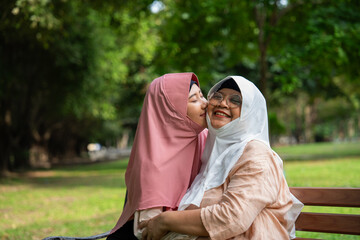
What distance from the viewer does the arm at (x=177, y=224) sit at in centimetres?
251

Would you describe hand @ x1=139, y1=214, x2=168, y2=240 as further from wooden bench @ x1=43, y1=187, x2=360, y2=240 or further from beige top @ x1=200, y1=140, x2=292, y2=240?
wooden bench @ x1=43, y1=187, x2=360, y2=240

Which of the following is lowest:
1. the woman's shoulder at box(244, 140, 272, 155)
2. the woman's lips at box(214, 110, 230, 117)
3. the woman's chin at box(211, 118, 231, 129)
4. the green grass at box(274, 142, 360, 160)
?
the green grass at box(274, 142, 360, 160)

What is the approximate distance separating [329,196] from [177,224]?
1127mm

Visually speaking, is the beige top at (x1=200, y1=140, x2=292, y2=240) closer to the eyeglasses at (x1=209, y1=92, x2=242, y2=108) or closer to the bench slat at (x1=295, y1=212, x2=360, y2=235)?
the eyeglasses at (x1=209, y1=92, x2=242, y2=108)

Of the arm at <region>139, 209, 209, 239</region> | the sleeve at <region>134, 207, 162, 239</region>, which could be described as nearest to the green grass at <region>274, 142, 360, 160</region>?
the sleeve at <region>134, 207, 162, 239</region>

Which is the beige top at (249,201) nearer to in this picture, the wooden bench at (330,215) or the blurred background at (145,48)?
the wooden bench at (330,215)

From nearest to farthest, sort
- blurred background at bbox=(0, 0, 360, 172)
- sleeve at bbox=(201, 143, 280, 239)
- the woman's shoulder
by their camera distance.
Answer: sleeve at bbox=(201, 143, 280, 239) < the woman's shoulder < blurred background at bbox=(0, 0, 360, 172)

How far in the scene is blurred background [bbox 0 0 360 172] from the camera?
10086 millimetres

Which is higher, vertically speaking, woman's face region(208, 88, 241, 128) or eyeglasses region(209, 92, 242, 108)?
eyeglasses region(209, 92, 242, 108)

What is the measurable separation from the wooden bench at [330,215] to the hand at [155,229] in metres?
0.84

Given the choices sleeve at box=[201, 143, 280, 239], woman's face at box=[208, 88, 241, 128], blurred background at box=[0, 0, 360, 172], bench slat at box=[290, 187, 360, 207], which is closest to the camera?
sleeve at box=[201, 143, 280, 239]

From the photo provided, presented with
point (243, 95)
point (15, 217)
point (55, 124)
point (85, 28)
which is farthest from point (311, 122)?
point (243, 95)

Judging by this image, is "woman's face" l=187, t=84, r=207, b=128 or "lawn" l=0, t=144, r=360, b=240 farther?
"lawn" l=0, t=144, r=360, b=240

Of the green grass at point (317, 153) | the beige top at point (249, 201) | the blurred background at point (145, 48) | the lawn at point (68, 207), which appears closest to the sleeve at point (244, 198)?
the beige top at point (249, 201)
